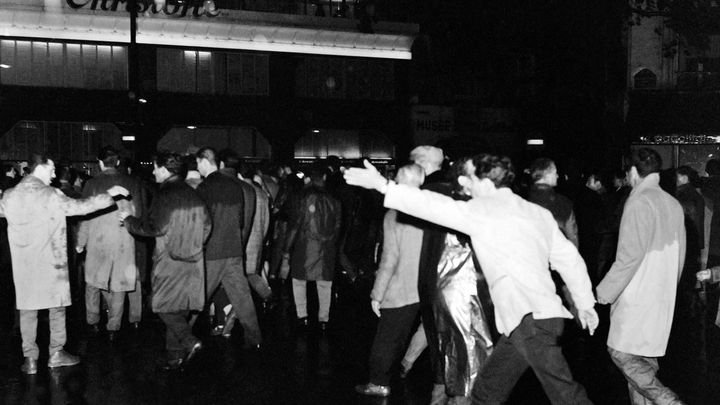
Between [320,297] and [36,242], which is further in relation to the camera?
[320,297]

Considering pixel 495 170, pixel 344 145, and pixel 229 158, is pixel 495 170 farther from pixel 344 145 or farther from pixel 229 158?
pixel 344 145

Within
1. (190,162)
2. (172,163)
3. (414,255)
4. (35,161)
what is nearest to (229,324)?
(190,162)

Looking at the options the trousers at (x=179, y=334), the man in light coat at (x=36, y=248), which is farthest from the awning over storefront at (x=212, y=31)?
the trousers at (x=179, y=334)

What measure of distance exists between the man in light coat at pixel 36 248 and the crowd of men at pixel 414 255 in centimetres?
1

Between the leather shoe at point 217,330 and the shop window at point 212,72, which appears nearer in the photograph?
the leather shoe at point 217,330

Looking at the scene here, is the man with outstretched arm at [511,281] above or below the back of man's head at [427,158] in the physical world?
below

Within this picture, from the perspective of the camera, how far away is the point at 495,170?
552 cm

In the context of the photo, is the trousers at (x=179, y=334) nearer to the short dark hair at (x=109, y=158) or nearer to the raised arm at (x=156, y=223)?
the raised arm at (x=156, y=223)

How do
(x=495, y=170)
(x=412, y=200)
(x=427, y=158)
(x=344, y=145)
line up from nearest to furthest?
(x=412, y=200) < (x=495, y=170) < (x=427, y=158) < (x=344, y=145)

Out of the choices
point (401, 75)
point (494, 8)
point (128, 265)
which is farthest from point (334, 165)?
point (401, 75)

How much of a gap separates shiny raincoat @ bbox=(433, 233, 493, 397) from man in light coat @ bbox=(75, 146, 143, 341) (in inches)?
202

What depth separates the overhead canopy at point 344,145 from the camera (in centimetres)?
3331

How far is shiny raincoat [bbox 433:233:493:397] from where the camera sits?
20.0 ft

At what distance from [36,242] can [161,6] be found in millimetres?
22939
